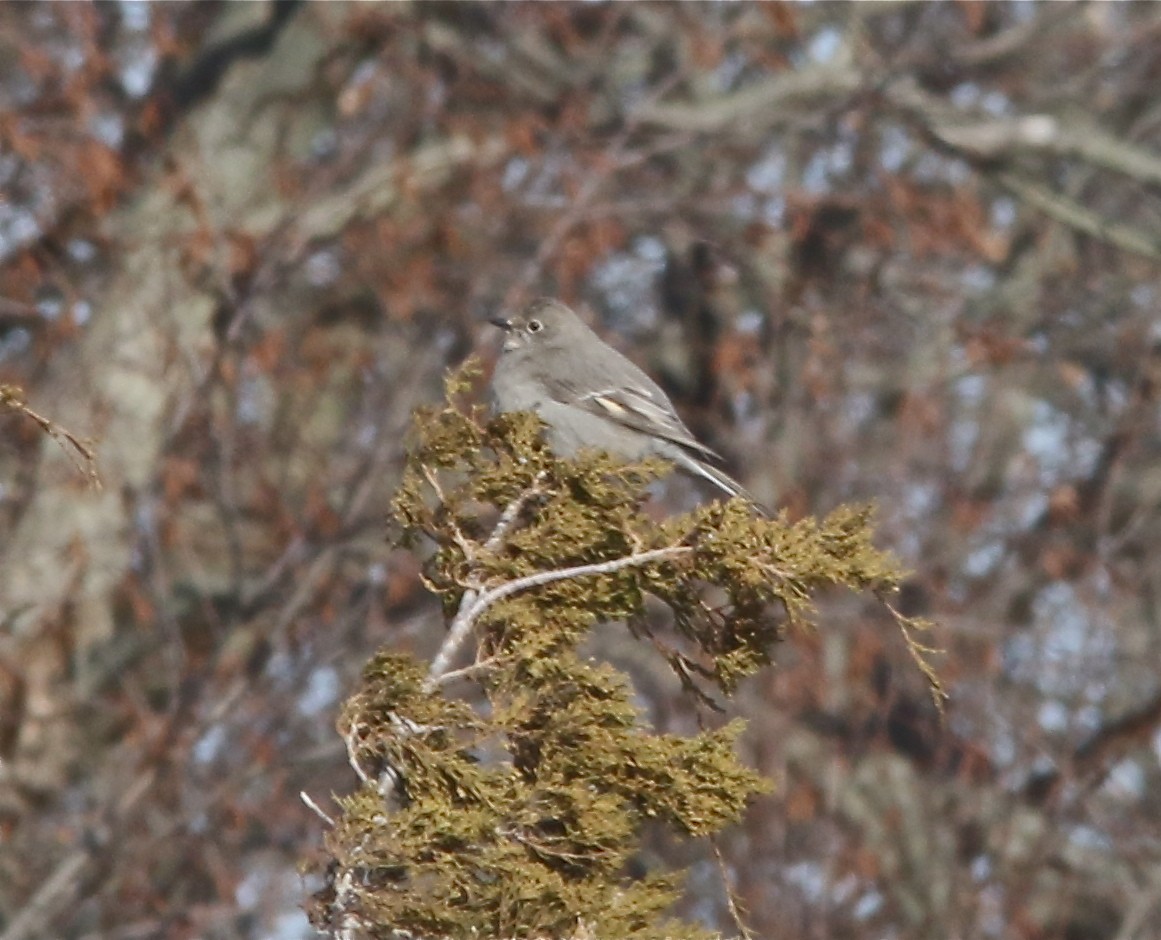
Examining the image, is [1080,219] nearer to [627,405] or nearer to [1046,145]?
[1046,145]

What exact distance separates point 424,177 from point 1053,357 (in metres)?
4.69

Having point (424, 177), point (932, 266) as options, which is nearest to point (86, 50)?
point (424, 177)

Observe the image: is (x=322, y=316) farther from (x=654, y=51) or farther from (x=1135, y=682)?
(x=1135, y=682)

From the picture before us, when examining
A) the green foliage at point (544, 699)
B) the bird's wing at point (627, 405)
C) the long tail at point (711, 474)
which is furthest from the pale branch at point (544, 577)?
the bird's wing at point (627, 405)

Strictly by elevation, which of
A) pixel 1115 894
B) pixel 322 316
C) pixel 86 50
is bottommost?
pixel 1115 894

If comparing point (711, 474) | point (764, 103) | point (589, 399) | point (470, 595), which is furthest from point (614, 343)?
point (470, 595)

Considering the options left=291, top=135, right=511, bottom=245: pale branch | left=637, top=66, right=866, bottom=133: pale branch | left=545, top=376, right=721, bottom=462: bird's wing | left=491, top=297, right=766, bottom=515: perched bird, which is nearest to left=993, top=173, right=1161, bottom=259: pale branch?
left=637, top=66, right=866, bottom=133: pale branch

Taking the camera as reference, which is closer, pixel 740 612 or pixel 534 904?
pixel 534 904

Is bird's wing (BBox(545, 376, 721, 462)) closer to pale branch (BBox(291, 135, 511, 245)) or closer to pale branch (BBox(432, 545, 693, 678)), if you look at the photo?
pale branch (BBox(432, 545, 693, 678))

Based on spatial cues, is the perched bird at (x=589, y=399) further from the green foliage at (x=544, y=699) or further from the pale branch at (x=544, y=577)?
the pale branch at (x=544, y=577)

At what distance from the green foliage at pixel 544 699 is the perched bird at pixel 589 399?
107 inches

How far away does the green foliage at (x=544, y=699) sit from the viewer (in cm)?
370

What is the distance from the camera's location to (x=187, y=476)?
485 inches

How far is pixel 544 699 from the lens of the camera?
13.1ft
